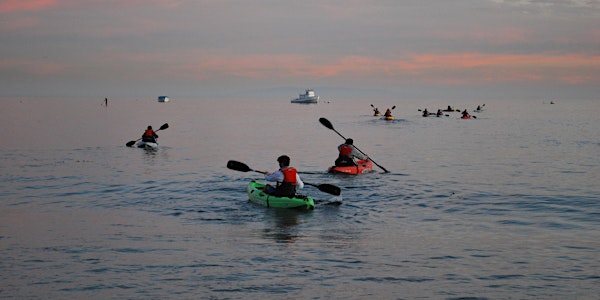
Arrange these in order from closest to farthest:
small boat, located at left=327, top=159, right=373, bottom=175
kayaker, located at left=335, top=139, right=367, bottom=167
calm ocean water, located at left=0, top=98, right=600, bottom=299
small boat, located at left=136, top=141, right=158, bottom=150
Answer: calm ocean water, located at left=0, top=98, right=600, bottom=299, small boat, located at left=327, top=159, right=373, bottom=175, kayaker, located at left=335, top=139, right=367, bottom=167, small boat, located at left=136, top=141, right=158, bottom=150

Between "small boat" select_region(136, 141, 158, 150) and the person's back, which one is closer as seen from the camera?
the person's back

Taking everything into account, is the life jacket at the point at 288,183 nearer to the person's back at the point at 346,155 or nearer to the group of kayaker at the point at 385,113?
the person's back at the point at 346,155

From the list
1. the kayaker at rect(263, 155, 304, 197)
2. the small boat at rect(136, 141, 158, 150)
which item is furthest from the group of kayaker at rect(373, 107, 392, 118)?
the kayaker at rect(263, 155, 304, 197)

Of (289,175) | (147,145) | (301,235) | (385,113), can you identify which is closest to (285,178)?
(289,175)

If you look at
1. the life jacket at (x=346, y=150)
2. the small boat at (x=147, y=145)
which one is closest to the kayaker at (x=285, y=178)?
the life jacket at (x=346, y=150)

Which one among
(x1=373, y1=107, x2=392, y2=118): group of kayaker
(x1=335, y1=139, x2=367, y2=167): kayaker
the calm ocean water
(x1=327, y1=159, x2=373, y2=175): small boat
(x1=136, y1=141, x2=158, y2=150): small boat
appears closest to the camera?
the calm ocean water

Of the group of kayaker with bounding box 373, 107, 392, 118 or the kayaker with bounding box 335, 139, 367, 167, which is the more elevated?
the group of kayaker with bounding box 373, 107, 392, 118

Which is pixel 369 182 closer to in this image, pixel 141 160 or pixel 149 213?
pixel 149 213

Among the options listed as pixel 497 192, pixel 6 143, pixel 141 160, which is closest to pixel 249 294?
pixel 497 192

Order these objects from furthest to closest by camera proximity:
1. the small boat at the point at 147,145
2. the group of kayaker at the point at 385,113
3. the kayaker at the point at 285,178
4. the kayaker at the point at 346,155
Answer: the group of kayaker at the point at 385,113, the small boat at the point at 147,145, the kayaker at the point at 346,155, the kayaker at the point at 285,178

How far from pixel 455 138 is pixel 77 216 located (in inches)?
1843

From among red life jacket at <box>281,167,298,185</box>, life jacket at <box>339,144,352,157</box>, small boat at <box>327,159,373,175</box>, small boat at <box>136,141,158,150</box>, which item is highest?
life jacket at <box>339,144,352,157</box>

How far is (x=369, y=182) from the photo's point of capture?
28.6 metres

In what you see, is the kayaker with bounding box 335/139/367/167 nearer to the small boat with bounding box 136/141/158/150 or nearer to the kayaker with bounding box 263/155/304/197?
the kayaker with bounding box 263/155/304/197
